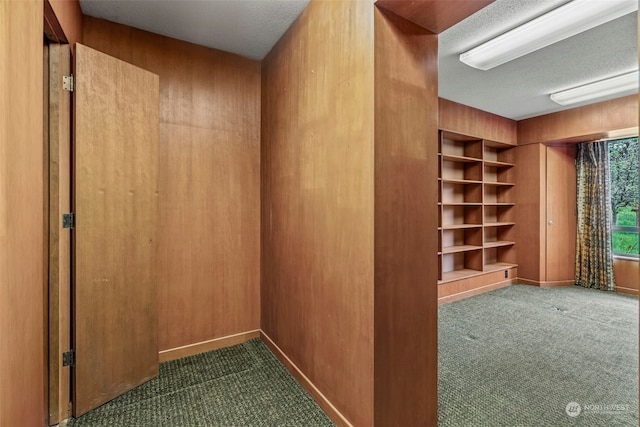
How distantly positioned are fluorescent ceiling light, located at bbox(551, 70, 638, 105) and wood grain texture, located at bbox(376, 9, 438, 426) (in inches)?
117

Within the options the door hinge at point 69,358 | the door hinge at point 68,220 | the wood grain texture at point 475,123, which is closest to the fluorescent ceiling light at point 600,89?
the wood grain texture at point 475,123

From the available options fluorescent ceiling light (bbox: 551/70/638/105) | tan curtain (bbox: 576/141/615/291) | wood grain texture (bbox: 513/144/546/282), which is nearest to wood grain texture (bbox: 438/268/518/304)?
wood grain texture (bbox: 513/144/546/282)

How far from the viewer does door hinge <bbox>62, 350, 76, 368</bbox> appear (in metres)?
1.83

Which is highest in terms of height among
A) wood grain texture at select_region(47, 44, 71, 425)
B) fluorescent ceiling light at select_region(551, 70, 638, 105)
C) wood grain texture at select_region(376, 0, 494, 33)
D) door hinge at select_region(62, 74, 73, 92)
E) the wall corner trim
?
fluorescent ceiling light at select_region(551, 70, 638, 105)

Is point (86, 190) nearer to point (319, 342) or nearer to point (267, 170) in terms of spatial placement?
point (267, 170)

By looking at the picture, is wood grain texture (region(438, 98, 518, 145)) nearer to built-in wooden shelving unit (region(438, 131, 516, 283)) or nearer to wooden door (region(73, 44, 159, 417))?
built-in wooden shelving unit (region(438, 131, 516, 283))

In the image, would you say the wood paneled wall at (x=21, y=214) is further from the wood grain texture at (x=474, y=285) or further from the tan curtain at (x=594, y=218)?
the tan curtain at (x=594, y=218)

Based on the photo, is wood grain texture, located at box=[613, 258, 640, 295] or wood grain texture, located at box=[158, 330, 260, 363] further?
wood grain texture, located at box=[613, 258, 640, 295]

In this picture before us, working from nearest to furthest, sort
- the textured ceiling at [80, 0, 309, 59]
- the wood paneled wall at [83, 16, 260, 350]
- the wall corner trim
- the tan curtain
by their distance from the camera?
the wall corner trim, the textured ceiling at [80, 0, 309, 59], the wood paneled wall at [83, 16, 260, 350], the tan curtain

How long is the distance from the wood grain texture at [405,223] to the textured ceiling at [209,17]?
1.01 meters

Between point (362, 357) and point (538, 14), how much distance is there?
2743 millimetres

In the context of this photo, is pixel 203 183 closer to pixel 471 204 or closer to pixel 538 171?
pixel 471 204

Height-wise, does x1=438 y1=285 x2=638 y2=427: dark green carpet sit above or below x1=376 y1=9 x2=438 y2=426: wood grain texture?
below

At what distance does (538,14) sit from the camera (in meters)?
2.24
